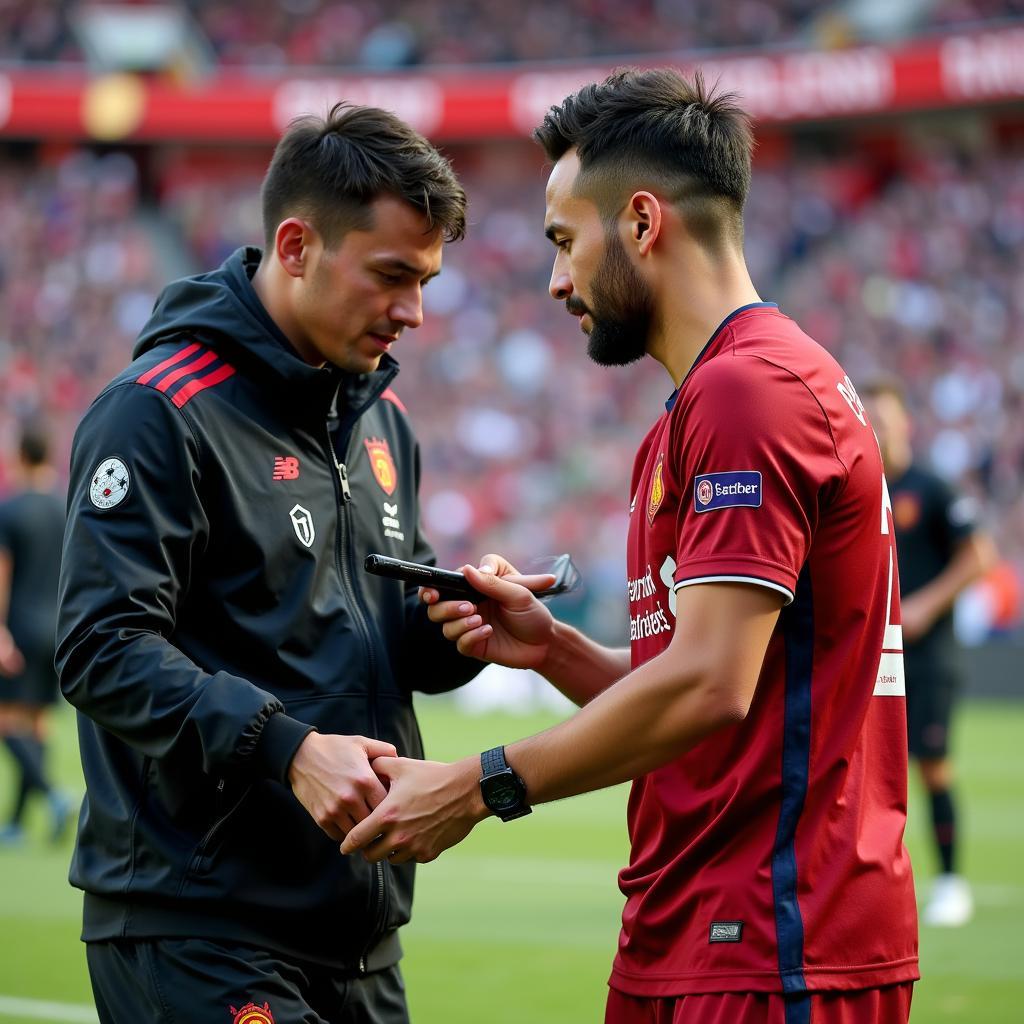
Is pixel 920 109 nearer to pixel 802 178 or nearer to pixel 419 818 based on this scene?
pixel 802 178

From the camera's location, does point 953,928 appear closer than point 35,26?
Yes

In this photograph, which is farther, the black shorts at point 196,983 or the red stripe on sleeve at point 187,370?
the red stripe on sleeve at point 187,370

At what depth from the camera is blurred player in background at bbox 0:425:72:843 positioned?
10125mm

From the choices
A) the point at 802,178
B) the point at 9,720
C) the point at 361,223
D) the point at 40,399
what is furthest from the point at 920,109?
the point at 361,223

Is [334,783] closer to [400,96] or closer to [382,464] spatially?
[382,464]

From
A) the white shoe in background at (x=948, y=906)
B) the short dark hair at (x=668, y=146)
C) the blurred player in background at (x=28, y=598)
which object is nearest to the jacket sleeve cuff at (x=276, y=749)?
the short dark hair at (x=668, y=146)

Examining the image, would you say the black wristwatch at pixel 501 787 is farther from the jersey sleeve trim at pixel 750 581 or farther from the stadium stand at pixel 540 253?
the stadium stand at pixel 540 253

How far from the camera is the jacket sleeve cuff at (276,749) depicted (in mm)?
2844

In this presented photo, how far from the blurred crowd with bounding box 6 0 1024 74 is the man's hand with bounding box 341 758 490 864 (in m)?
27.8

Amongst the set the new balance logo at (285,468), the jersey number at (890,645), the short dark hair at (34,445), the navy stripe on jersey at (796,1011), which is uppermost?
the short dark hair at (34,445)

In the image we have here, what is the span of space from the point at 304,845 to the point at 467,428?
22.9m

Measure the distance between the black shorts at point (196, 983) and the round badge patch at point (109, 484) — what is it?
0.87 metres

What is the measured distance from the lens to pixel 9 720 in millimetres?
10109

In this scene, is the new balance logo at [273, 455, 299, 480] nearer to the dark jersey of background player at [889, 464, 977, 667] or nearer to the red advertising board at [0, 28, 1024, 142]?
the dark jersey of background player at [889, 464, 977, 667]
